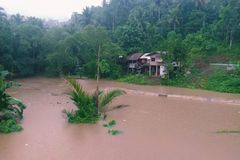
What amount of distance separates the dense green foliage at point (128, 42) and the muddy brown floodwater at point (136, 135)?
11.5m

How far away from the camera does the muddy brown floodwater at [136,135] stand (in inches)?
383

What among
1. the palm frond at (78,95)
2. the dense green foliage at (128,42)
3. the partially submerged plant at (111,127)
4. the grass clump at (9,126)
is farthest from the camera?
the dense green foliage at (128,42)

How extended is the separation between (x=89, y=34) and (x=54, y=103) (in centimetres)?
1700

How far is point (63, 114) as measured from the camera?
15.4m

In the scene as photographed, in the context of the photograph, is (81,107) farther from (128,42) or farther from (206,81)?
(128,42)

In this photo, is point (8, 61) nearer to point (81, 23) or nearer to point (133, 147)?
point (81, 23)

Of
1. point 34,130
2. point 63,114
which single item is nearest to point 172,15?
point 63,114

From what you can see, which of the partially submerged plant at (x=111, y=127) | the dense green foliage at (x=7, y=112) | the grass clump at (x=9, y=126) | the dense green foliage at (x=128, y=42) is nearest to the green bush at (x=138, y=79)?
the dense green foliage at (x=128, y=42)

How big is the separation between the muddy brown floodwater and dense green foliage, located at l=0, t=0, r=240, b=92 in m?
11.5

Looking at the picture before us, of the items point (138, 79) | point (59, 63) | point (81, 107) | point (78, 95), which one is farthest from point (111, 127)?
point (59, 63)

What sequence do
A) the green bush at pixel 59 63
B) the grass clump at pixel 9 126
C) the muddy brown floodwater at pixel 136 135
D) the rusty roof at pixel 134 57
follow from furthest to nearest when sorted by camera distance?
1. the green bush at pixel 59 63
2. the rusty roof at pixel 134 57
3. the grass clump at pixel 9 126
4. the muddy brown floodwater at pixel 136 135

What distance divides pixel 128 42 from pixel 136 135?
81.2ft

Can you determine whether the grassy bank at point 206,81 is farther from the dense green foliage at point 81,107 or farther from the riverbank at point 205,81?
the dense green foliage at point 81,107

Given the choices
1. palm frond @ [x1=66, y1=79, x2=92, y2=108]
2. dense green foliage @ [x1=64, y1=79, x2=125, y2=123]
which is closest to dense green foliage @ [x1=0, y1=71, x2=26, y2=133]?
dense green foliage @ [x1=64, y1=79, x2=125, y2=123]
